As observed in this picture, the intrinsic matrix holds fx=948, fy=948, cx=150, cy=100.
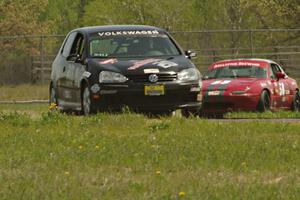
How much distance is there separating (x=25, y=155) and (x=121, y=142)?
55.2 inches

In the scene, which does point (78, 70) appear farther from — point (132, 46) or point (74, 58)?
point (132, 46)

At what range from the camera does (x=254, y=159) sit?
8.88 meters

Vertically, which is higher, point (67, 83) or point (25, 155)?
point (25, 155)

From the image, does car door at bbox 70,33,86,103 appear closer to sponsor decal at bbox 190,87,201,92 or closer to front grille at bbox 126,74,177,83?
front grille at bbox 126,74,177,83

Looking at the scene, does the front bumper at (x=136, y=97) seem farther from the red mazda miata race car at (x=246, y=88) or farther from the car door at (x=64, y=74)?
the red mazda miata race car at (x=246, y=88)

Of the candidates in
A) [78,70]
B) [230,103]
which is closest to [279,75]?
[230,103]

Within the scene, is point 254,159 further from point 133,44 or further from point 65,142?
point 133,44

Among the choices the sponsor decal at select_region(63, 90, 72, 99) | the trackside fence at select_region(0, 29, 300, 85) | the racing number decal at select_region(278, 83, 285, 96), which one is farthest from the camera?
the trackside fence at select_region(0, 29, 300, 85)

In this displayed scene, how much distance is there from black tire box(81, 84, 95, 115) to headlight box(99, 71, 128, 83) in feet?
1.13

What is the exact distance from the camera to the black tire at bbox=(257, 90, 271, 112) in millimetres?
19641

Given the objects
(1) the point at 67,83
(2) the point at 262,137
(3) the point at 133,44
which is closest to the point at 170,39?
(3) the point at 133,44

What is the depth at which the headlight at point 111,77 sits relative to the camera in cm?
1510

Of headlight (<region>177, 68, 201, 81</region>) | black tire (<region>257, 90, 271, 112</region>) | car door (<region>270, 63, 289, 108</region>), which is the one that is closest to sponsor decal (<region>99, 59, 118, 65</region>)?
headlight (<region>177, 68, 201, 81</region>)

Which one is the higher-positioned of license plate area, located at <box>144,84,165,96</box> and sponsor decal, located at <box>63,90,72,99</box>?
license plate area, located at <box>144,84,165,96</box>
